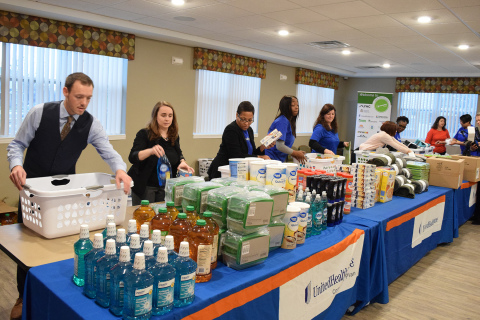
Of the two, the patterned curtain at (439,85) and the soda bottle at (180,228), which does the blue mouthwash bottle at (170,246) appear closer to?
the soda bottle at (180,228)

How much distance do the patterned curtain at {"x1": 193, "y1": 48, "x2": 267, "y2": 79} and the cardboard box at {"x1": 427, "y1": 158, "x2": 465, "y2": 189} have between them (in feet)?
14.0

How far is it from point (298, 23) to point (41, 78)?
3.38m

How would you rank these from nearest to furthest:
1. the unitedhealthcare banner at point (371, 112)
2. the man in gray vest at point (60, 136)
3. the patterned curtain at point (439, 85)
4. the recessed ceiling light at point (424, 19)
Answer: the man in gray vest at point (60, 136)
the recessed ceiling light at point (424, 19)
the patterned curtain at point (439, 85)
the unitedhealthcare banner at point (371, 112)

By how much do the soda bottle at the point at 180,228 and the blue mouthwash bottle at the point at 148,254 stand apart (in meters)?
0.24

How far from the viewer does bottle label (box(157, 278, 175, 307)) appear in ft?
4.11

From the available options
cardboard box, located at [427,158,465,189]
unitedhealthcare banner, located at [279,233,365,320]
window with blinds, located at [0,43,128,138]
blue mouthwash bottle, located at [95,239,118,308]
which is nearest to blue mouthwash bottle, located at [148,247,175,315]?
blue mouthwash bottle, located at [95,239,118,308]

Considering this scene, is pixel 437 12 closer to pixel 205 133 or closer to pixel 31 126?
pixel 31 126

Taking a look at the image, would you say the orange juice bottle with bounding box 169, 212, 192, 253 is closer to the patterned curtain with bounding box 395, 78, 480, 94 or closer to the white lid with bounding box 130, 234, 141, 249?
the white lid with bounding box 130, 234, 141, 249

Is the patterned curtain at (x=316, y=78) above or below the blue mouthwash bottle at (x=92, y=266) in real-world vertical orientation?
above

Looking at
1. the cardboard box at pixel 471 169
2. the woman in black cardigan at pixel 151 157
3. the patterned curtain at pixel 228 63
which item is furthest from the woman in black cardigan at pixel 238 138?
the patterned curtain at pixel 228 63

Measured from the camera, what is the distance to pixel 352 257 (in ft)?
7.81

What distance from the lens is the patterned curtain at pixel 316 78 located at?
9484 mm

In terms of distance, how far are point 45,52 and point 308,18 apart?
3.37 metres

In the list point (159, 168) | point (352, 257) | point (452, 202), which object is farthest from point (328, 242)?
point (452, 202)
